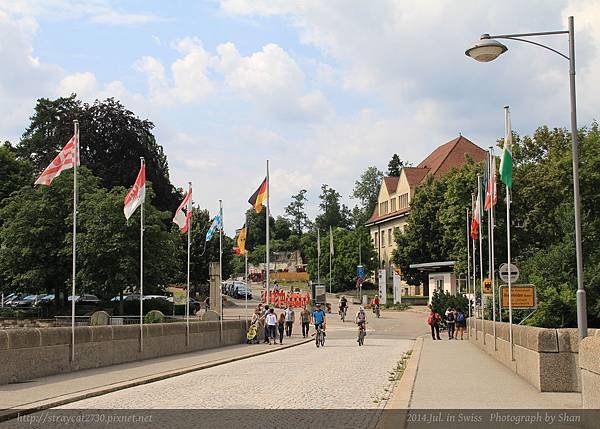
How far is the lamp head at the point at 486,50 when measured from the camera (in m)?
15.6

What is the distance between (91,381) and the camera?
674 inches

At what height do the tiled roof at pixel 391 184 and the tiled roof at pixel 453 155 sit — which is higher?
the tiled roof at pixel 453 155

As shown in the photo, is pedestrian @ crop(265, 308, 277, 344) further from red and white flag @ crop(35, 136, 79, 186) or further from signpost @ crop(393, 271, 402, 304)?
signpost @ crop(393, 271, 402, 304)

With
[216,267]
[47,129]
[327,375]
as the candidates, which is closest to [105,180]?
[47,129]

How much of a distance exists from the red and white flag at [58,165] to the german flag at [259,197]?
17.3 metres

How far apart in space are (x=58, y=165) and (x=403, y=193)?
79782 millimetres

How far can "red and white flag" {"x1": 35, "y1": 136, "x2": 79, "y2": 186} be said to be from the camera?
19047mm

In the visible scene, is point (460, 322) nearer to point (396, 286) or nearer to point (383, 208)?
point (396, 286)

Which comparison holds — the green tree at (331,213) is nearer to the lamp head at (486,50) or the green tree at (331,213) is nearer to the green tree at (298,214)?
the green tree at (298,214)

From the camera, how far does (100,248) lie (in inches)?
1882

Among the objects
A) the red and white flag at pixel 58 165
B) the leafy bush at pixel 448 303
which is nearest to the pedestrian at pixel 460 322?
the leafy bush at pixel 448 303

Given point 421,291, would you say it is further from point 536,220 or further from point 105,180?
point 105,180

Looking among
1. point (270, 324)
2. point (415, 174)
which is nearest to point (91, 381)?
point (270, 324)

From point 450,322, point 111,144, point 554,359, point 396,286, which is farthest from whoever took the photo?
point 396,286
